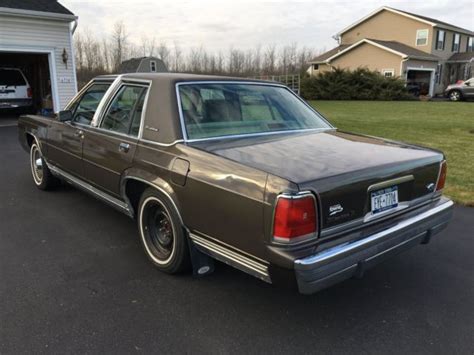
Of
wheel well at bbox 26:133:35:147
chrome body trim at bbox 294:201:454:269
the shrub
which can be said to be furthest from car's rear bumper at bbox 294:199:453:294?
the shrub

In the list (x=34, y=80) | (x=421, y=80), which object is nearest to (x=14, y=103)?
(x=34, y=80)

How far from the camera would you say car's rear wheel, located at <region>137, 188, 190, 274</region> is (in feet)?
10.2

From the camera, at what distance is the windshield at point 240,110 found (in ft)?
11.0

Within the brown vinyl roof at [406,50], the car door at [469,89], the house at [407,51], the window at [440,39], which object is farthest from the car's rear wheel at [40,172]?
the window at [440,39]

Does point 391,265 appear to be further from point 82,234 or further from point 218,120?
point 82,234

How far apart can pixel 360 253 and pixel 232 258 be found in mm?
799

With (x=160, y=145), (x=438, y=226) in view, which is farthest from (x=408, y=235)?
(x=160, y=145)

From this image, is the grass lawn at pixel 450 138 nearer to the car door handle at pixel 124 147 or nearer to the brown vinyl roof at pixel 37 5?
the car door handle at pixel 124 147

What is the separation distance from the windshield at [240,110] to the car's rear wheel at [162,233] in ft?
2.00

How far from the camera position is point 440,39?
36188mm

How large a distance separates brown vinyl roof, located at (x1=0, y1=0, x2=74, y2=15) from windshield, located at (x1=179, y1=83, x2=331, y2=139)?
12.8m

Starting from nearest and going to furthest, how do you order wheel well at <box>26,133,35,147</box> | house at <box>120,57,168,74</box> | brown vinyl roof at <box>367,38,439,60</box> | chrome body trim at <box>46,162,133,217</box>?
1. chrome body trim at <box>46,162,133,217</box>
2. wheel well at <box>26,133,35,147</box>
3. house at <box>120,57,168,74</box>
4. brown vinyl roof at <box>367,38,439,60</box>

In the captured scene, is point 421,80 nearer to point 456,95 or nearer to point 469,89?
point 456,95

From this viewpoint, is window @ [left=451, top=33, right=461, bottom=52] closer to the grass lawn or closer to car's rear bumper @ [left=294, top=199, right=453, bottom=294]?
the grass lawn
